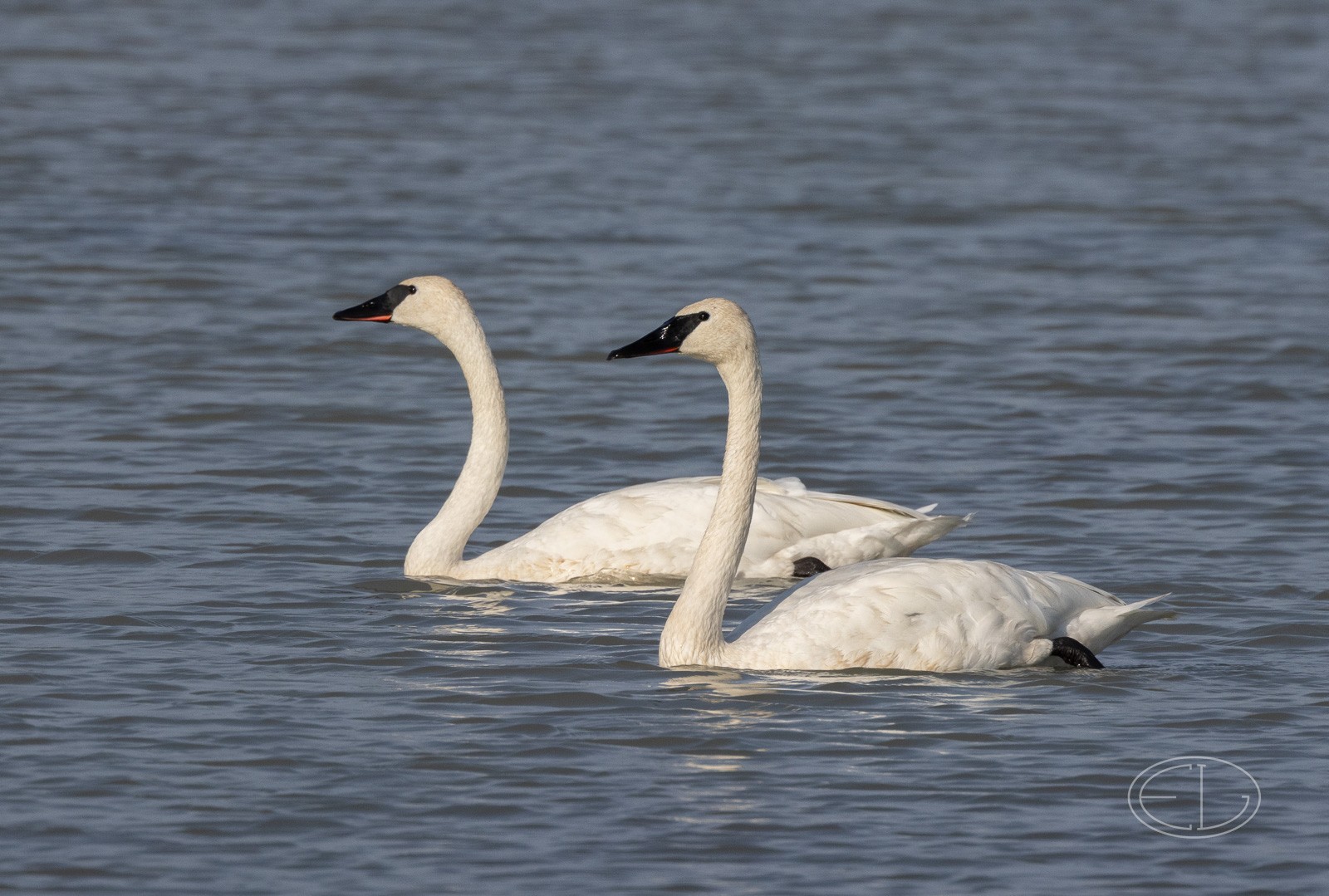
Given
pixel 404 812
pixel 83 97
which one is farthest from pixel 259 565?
pixel 83 97

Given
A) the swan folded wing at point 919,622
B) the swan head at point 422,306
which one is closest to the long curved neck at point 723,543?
the swan folded wing at point 919,622

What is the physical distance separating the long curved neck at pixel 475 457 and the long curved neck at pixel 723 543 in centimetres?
208

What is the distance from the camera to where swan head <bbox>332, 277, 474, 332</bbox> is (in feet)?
35.9

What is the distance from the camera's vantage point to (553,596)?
10.2 m

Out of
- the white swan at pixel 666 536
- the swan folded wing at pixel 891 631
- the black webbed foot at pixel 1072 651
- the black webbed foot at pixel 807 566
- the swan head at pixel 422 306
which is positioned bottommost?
the black webbed foot at pixel 807 566

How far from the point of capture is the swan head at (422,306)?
35.9 ft

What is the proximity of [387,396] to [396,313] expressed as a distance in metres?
3.47

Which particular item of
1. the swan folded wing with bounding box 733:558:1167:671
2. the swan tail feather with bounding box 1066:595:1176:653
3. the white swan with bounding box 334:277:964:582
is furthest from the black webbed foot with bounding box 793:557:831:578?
the swan tail feather with bounding box 1066:595:1176:653

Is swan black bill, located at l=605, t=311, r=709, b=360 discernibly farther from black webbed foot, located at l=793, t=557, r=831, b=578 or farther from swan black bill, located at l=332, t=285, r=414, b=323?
swan black bill, located at l=332, t=285, r=414, b=323

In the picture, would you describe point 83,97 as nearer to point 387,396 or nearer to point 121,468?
point 387,396

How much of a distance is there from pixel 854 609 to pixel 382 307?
3477 millimetres

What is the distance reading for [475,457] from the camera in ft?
36.1

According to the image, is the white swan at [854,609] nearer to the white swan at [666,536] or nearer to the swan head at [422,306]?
the white swan at [666,536]

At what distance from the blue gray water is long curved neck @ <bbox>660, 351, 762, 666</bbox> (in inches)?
6.5
